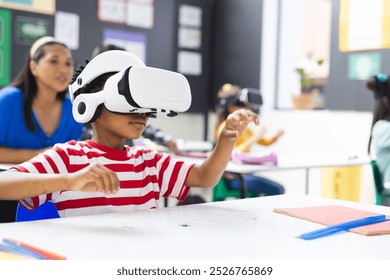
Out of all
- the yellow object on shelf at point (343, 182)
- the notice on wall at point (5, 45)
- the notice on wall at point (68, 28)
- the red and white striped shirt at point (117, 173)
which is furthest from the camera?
the notice on wall at point (68, 28)

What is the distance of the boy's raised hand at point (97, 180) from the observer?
96 centimetres

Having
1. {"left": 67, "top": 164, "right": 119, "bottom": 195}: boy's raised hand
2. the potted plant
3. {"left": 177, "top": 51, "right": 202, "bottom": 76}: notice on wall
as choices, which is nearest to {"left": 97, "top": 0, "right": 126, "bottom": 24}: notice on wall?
{"left": 177, "top": 51, "right": 202, "bottom": 76}: notice on wall

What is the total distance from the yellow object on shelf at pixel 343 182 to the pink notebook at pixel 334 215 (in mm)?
2216

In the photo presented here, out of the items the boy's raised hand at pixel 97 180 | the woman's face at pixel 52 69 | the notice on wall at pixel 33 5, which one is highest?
the notice on wall at pixel 33 5

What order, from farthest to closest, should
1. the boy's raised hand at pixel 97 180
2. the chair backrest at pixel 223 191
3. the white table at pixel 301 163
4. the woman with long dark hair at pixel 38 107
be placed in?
the chair backrest at pixel 223 191 < the white table at pixel 301 163 < the woman with long dark hair at pixel 38 107 < the boy's raised hand at pixel 97 180

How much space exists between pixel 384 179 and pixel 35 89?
5.61ft

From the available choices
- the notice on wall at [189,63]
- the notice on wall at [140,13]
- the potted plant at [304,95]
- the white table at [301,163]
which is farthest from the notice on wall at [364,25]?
the notice on wall at [140,13]

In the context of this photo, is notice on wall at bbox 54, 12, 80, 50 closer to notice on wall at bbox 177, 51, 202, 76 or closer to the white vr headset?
notice on wall at bbox 177, 51, 202, 76

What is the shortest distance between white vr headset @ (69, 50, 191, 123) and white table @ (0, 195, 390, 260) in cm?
24

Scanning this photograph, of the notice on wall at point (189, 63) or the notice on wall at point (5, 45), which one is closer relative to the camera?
the notice on wall at point (5, 45)

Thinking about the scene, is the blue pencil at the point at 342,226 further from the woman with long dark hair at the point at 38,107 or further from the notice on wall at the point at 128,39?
the notice on wall at the point at 128,39

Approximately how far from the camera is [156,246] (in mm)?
872

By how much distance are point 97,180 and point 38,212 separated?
42cm

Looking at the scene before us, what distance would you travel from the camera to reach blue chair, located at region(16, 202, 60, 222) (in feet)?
4.19
